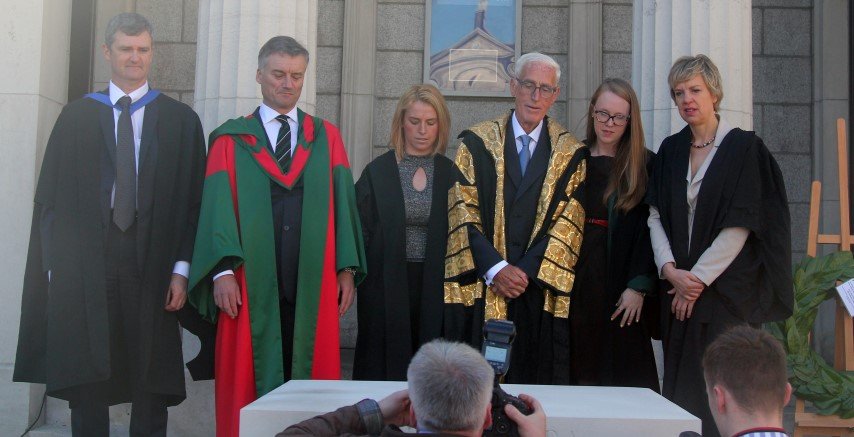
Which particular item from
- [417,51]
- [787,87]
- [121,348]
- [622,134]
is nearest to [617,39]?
[787,87]

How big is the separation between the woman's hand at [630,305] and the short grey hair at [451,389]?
2.44 m

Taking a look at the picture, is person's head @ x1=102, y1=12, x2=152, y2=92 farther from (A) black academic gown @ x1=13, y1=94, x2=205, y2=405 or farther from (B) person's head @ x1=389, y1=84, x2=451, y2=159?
(B) person's head @ x1=389, y1=84, x2=451, y2=159

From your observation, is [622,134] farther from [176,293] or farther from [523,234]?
[176,293]

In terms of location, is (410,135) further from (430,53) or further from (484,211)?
(430,53)

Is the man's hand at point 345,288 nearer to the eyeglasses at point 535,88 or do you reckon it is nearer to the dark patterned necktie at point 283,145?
the dark patterned necktie at point 283,145

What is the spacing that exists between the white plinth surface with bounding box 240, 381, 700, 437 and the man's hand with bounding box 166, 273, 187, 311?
4.54 feet

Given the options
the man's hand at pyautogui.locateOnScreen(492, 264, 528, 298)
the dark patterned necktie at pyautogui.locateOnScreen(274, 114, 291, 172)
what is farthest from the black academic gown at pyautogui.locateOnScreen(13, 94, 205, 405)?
the man's hand at pyautogui.locateOnScreen(492, 264, 528, 298)

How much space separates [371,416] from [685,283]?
2.12 m

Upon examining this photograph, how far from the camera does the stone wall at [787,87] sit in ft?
23.9

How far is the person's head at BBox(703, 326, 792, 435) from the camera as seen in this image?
2557 mm

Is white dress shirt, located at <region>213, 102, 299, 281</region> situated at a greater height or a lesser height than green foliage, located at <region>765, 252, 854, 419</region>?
greater

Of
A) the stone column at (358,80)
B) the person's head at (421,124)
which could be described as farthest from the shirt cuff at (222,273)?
the stone column at (358,80)

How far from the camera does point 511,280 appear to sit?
14.7 feet

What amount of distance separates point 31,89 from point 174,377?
2042mm
